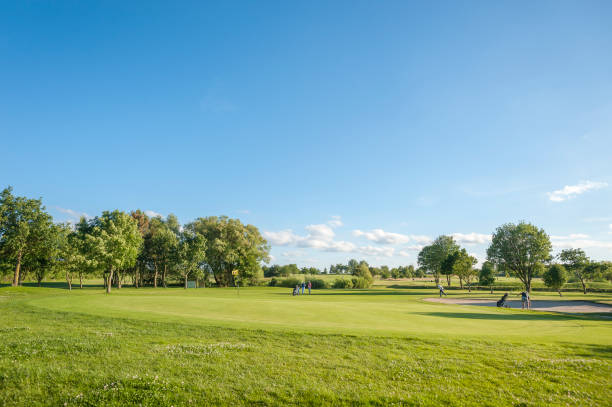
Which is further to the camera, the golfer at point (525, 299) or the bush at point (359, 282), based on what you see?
the bush at point (359, 282)

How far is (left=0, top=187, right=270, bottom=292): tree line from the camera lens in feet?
184

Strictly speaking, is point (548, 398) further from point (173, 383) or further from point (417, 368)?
point (173, 383)

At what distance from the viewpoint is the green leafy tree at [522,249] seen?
6419 centimetres

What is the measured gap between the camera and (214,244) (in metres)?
81.6

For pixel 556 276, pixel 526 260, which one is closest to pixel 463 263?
pixel 526 260

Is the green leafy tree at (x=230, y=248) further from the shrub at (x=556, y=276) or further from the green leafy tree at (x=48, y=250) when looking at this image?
the shrub at (x=556, y=276)

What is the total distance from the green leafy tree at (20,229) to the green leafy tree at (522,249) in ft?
320

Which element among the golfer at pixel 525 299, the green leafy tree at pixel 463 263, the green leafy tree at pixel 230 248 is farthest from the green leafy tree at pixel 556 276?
the green leafy tree at pixel 230 248

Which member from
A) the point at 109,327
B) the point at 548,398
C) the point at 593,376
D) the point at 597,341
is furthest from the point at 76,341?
the point at 597,341

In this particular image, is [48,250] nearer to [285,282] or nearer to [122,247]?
[122,247]

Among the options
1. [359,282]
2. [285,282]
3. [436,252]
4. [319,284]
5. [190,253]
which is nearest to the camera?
[190,253]

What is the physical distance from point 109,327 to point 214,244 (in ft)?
224

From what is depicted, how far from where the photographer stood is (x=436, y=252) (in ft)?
333

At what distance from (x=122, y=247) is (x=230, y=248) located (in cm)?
3219
